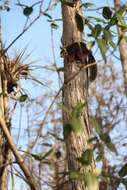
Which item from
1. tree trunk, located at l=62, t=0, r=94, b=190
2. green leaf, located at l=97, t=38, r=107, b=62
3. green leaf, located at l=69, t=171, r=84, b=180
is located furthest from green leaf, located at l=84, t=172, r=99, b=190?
tree trunk, located at l=62, t=0, r=94, b=190

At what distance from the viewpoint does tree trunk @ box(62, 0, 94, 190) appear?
6.55ft

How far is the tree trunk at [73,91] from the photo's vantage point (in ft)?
6.55

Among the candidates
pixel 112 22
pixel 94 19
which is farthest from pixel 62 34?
pixel 112 22

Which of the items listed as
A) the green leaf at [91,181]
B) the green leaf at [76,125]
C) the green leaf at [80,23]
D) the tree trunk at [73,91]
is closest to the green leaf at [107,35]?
the green leaf at [80,23]

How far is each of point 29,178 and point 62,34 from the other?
1.67m

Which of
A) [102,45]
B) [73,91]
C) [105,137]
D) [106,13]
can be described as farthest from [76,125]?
[73,91]

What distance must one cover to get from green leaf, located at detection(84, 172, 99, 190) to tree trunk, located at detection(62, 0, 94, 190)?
3.72 ft

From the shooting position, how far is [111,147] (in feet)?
2.68

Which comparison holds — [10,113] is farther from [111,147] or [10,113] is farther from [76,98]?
[111,147]

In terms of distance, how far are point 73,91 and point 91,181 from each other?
1456 millimetres

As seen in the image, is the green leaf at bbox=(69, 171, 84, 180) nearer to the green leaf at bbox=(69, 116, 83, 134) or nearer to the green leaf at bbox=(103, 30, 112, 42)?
the green leaf at bbox=(69, 116, 83, 134)

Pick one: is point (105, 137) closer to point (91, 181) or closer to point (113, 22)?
point (91, 181)

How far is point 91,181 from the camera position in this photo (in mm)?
761

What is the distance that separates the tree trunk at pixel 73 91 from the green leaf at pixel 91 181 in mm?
1133
